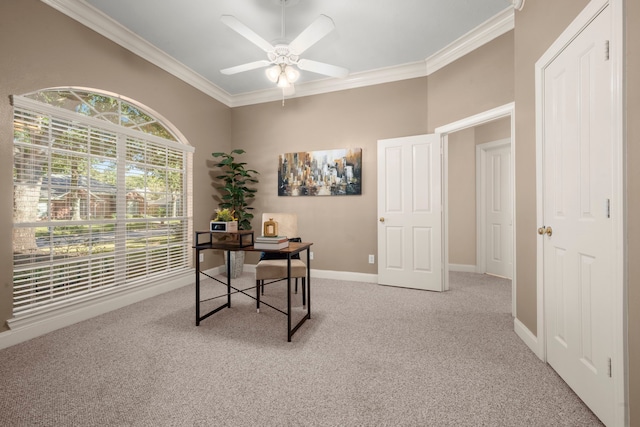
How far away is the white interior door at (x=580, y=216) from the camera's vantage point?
130 cm

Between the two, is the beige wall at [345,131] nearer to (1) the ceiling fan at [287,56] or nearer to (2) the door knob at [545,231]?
(1) the ceiling fan at [287,56]

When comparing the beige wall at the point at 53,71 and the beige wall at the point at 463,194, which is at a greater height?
the beige wall at the point at 53,71

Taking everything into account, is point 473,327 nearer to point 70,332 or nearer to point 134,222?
point 70,332

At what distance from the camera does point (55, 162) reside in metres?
2.46

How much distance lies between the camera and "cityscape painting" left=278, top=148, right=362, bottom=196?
4023 millimetres

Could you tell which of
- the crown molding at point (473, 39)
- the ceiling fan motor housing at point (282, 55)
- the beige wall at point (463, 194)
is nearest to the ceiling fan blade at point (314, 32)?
the ceiling fan motor housing at point (282, 55)

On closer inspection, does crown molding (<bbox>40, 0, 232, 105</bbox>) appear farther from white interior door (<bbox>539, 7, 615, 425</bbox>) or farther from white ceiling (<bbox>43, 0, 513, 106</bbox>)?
white interior door (<bbox>539, 7, 615, 425</bbox>)

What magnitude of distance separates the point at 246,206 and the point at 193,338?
262 cm

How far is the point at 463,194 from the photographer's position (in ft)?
15.6

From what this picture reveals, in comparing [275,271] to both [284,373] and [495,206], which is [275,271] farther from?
[495,206]

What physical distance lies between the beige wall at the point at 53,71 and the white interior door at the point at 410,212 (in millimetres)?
2982

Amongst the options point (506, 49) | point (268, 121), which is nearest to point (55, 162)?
point (268, 121)

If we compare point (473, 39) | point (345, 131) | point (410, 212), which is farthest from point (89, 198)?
point (473, 39)

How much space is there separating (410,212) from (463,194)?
1747 millimetres
